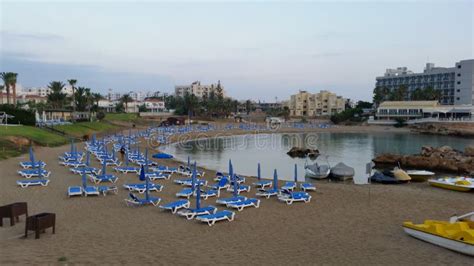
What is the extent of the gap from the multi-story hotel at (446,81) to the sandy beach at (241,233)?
330 feet

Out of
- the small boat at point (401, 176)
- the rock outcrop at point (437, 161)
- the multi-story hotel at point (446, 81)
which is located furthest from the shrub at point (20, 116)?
the multi-story hotel at point (446, 81)

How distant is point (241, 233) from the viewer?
38.5 feet

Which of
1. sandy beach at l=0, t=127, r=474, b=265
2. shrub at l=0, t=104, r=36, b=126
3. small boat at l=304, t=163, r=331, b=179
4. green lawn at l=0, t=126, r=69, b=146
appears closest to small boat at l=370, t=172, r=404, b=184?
small boat at l=304, t=163, r=331, b=179

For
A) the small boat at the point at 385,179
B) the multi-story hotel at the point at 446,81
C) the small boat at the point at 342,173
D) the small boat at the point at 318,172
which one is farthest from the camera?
the multi-story hotel at the point at 446,81

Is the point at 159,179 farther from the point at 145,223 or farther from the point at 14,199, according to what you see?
the point at 145,223

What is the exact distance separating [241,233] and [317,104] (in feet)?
463

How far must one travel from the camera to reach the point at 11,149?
102 feet

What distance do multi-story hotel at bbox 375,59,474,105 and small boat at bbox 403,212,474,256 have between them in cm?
10711

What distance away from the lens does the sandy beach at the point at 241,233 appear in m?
9.38

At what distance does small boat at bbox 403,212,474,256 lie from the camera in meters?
9.91

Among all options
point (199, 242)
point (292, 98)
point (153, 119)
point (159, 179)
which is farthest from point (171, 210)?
point (292, 98)

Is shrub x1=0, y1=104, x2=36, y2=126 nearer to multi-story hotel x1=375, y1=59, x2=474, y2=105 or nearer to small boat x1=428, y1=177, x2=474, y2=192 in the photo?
small boat x1=428, y1=177, x2=474, y2=192

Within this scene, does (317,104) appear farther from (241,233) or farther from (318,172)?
(241,233)

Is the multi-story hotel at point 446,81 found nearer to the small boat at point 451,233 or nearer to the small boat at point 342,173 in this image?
the small boat at point 342,173
